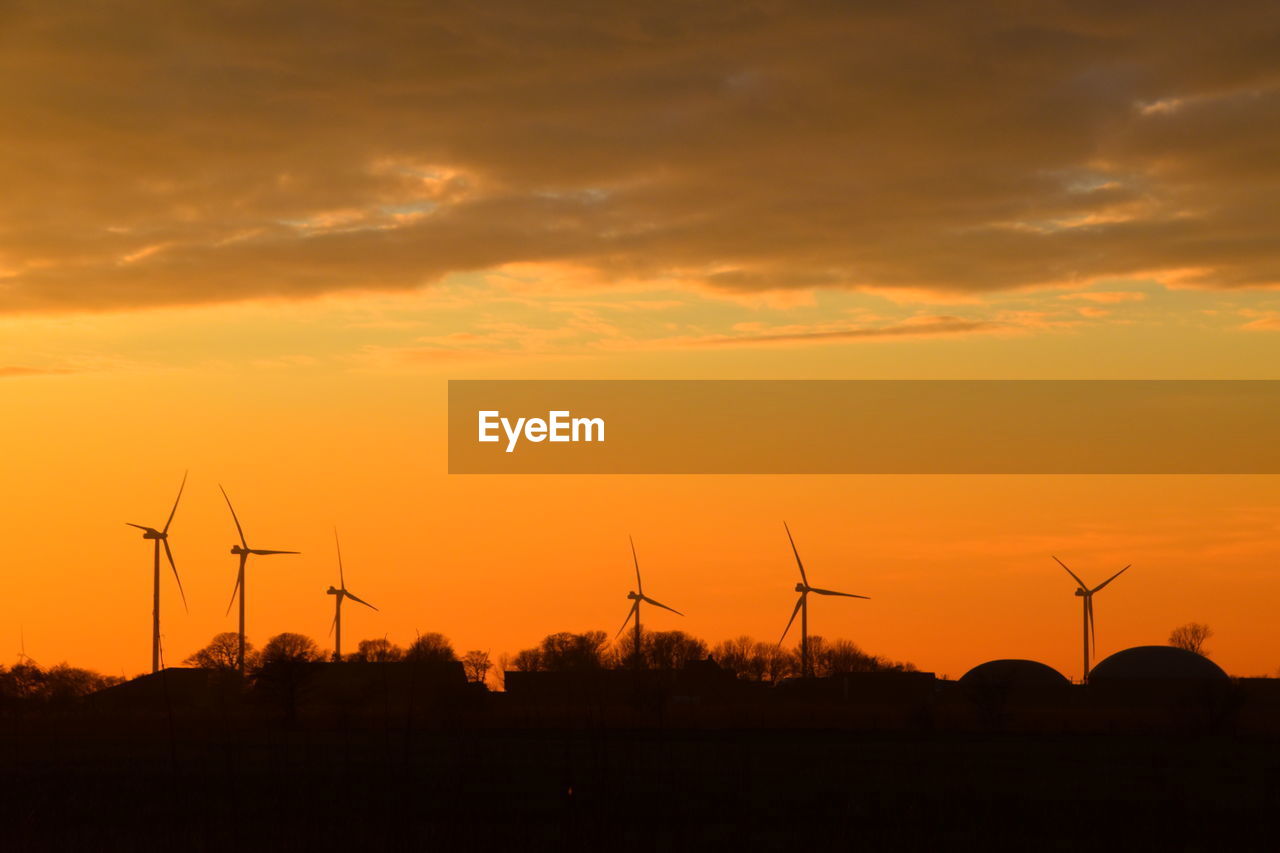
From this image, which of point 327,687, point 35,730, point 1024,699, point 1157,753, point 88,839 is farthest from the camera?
point 1024,699

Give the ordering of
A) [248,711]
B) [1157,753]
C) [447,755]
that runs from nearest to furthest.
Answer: [447,755] < [1157,753] < [248,711]

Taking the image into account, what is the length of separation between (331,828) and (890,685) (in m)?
164

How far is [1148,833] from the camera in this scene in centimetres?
4166

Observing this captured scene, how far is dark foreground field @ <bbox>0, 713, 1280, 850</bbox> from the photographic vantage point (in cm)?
3684

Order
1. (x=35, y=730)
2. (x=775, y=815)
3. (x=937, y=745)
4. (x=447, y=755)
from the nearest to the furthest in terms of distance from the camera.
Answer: (x=775, y=815) < (x=447, y=755) < (x=937, y=745) < (x=35, y=730)

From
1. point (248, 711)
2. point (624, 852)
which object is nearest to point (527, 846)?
Answer: point (624, 852)

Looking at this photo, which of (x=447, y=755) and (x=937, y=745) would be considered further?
(x=937, y=745)

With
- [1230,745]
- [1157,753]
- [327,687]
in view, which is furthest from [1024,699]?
[1157,753]

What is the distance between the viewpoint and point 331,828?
39344 millimetres

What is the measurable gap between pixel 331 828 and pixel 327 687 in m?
142

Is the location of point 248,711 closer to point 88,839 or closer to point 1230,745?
point 1230,745

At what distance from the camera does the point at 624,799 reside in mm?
38719

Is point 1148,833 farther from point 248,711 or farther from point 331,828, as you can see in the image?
point 248,711

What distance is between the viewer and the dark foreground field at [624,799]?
121ft
